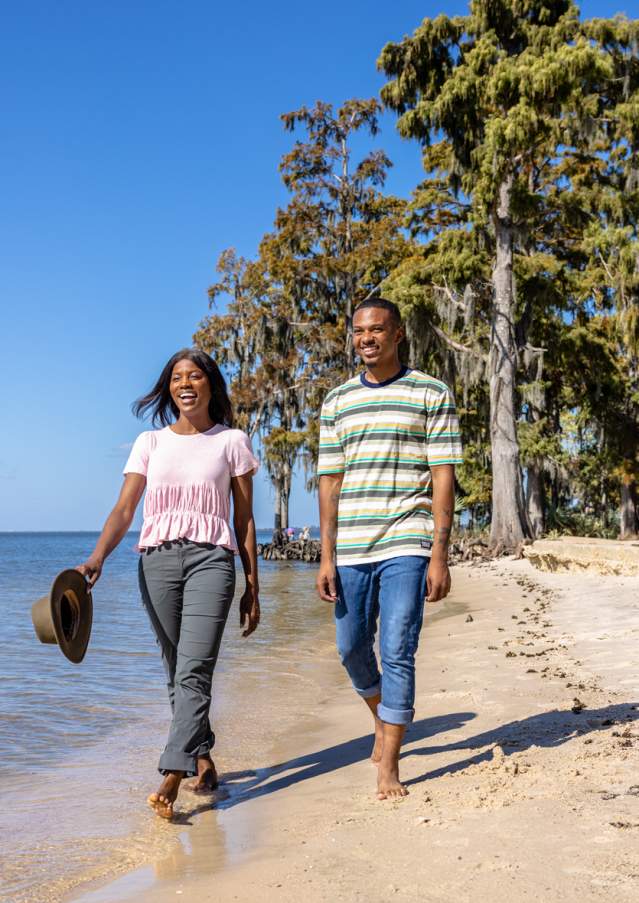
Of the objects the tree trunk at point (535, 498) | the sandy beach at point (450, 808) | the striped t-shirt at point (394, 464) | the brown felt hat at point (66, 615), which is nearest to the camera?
the sandy beach at point (450, 808)

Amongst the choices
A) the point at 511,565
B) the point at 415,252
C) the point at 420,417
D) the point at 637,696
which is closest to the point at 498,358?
the point at 511,565

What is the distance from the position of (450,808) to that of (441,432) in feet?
4.69

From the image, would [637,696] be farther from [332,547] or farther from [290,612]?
[290,612]

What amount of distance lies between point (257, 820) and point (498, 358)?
19.7 m

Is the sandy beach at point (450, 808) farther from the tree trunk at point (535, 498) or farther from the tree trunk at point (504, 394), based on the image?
the tree trunk at point (535, 498)

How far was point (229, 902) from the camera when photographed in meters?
2.59

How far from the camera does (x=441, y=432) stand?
12.1 ft

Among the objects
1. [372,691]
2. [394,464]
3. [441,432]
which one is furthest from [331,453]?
[372,691]

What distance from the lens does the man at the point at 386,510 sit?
3.58m

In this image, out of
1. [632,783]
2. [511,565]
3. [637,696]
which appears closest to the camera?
[632,783]

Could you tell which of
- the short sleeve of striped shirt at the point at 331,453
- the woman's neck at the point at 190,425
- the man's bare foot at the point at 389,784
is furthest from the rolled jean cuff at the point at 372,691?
the woman's neck at the point at 190,425

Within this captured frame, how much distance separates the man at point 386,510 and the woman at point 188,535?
432 mm

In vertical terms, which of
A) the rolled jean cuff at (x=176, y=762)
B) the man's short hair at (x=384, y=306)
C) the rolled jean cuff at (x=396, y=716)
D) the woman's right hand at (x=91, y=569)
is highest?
the man's short hair at (x=384, y=306)

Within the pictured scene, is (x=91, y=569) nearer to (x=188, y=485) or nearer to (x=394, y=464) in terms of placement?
(x=188, y=485)
